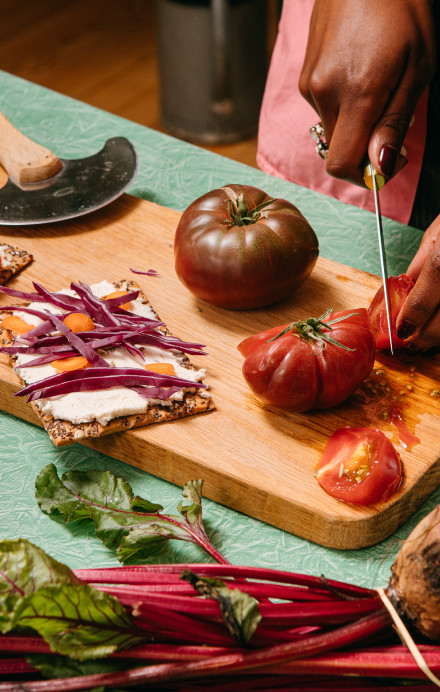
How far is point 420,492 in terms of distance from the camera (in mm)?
1378

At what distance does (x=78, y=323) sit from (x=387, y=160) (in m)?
0.72

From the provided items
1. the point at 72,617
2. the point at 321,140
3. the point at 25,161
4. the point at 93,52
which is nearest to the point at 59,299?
the point at 25,161

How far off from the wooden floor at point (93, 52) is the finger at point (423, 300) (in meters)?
3.08

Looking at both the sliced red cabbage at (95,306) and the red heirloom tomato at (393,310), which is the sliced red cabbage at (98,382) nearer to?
the sliced red cabbage at (95,306)

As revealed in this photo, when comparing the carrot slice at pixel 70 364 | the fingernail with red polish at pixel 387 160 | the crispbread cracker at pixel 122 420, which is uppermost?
the fingernail with red polish at pixel 387 160

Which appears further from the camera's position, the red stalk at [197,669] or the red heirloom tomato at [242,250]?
the red heirloom tomato at [242,250]

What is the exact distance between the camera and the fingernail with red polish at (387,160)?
63.6 inches

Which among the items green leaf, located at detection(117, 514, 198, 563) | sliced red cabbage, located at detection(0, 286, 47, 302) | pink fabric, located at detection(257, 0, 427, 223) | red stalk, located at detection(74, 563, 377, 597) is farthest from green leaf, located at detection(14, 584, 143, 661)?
pink fabric, located at detection(257, 0, 427, 223)

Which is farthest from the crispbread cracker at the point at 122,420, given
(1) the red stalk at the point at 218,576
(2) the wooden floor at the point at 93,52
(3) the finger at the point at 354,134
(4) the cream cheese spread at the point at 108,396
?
(2) the wooden floor at the point at 93,52

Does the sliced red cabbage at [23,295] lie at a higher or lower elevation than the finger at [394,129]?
lower

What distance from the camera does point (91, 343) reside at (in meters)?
1.55

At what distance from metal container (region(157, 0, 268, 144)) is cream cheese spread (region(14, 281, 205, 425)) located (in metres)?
3.04

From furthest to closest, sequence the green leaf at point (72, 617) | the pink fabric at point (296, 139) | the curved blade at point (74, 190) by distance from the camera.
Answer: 1. the pink fabric at point (296, 139)
2. the curved blade at point (74, 190)
3. the green leaf at point (72, 617)

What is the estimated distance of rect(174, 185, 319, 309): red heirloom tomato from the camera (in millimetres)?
1661
